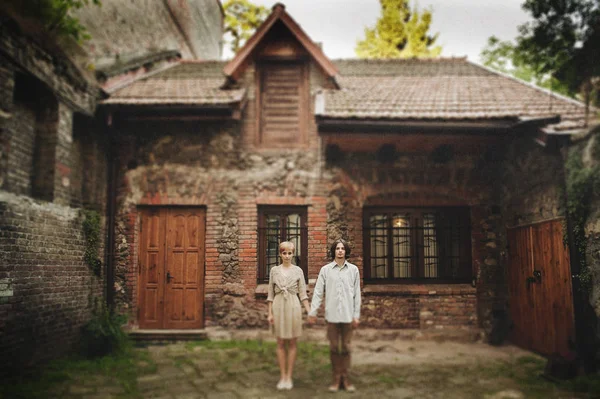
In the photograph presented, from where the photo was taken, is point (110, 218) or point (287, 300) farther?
point (110, 218)

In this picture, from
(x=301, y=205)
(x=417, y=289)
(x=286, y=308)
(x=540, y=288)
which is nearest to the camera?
(x=286, y=308)

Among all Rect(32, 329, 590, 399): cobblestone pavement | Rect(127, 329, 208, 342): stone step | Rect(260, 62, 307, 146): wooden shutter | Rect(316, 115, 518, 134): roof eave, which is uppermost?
Rect(260, 62, 307, 146): wooden shutter

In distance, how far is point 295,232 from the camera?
27.5ft

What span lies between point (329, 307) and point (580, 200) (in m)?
3.37

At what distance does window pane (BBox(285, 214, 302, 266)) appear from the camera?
8305 mm

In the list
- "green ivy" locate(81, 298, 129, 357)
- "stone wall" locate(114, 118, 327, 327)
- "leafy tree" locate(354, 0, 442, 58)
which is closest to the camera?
"green ivy" locate(81, 298, 129, 357)

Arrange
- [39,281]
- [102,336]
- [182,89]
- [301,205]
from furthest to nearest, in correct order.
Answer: [182,89] < [301,205] < [102,336] < [39,281]

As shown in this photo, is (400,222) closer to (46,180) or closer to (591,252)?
(591,252)

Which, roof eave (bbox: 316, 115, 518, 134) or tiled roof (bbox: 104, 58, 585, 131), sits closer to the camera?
roof eave (bbox: 316, 115, 518, 134)

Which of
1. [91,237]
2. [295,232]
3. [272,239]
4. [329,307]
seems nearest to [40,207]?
[91,237]

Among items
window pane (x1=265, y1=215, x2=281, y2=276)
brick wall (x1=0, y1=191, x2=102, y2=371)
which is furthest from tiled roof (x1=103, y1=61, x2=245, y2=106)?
brick wall (x1=0, y1=191, x2=102, y2=371)

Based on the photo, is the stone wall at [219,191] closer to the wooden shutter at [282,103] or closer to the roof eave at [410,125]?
the wooden shutter at [282,103]

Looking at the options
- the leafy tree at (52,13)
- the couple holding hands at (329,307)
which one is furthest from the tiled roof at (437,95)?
the leafy tree at (52,13)

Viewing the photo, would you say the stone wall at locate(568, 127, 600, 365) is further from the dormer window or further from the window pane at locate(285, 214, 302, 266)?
the dormer window
